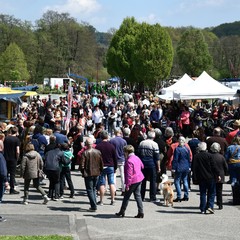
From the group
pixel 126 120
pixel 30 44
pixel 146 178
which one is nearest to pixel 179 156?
pixel 146 178

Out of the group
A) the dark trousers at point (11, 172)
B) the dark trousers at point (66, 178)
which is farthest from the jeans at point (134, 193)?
the dark trousers at point (11, 172)

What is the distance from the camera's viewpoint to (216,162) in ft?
38.7

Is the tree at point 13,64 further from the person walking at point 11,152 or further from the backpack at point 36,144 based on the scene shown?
the person walking at point 11,152

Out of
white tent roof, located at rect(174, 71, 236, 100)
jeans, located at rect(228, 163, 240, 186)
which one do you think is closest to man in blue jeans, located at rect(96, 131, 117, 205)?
jeans, located at rect(228, 163, 240, 186)

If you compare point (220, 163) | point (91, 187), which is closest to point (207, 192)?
point (220, 163)

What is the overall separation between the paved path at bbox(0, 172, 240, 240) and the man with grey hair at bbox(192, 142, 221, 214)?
0.33 metres

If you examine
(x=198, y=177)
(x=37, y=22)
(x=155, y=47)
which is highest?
(x=37, y=22)

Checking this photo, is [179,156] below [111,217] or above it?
above

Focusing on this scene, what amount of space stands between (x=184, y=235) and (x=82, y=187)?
216 inches

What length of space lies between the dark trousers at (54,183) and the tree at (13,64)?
196 ft

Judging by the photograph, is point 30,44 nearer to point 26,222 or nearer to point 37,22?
point 37,22

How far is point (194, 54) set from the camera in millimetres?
79688

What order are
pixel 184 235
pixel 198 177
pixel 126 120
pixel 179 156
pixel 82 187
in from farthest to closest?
pixel 126 120, pixel 82 187, pixel 179 156, pixel 198 177, pixel 184 235

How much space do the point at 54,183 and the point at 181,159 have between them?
122 inches
